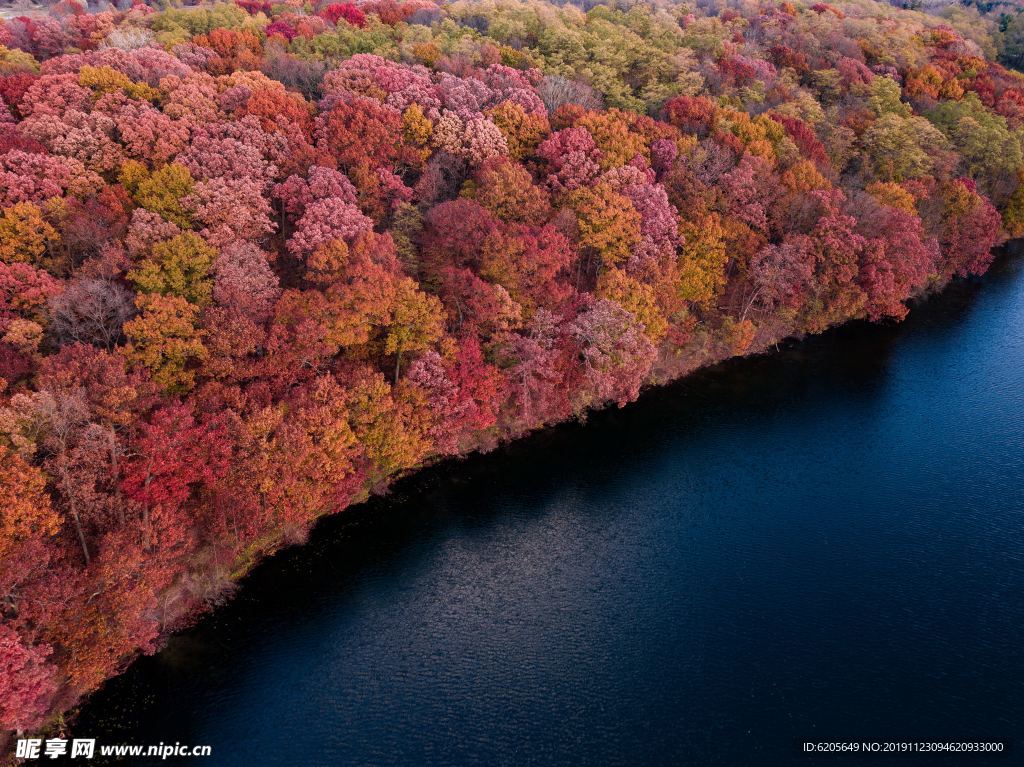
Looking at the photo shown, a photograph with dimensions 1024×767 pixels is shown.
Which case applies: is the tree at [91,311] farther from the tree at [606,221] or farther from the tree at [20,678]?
the tree at [606,221]

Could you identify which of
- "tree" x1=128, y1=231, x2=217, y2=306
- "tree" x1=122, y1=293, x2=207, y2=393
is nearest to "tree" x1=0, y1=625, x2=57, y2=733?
"tree" x1=122, y1=293, x2=207, y2=393

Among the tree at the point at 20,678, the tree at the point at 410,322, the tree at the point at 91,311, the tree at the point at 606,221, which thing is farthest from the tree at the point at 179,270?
the tree at the point at 606,221

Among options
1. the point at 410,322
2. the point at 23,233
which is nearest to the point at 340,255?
the point at 410,322

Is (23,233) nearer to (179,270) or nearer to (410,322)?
(179,270)

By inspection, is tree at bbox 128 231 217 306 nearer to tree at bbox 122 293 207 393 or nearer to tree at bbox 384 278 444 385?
tree at bbox 122 293 207 393

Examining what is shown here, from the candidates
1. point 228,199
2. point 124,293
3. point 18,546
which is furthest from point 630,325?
point 18,546
